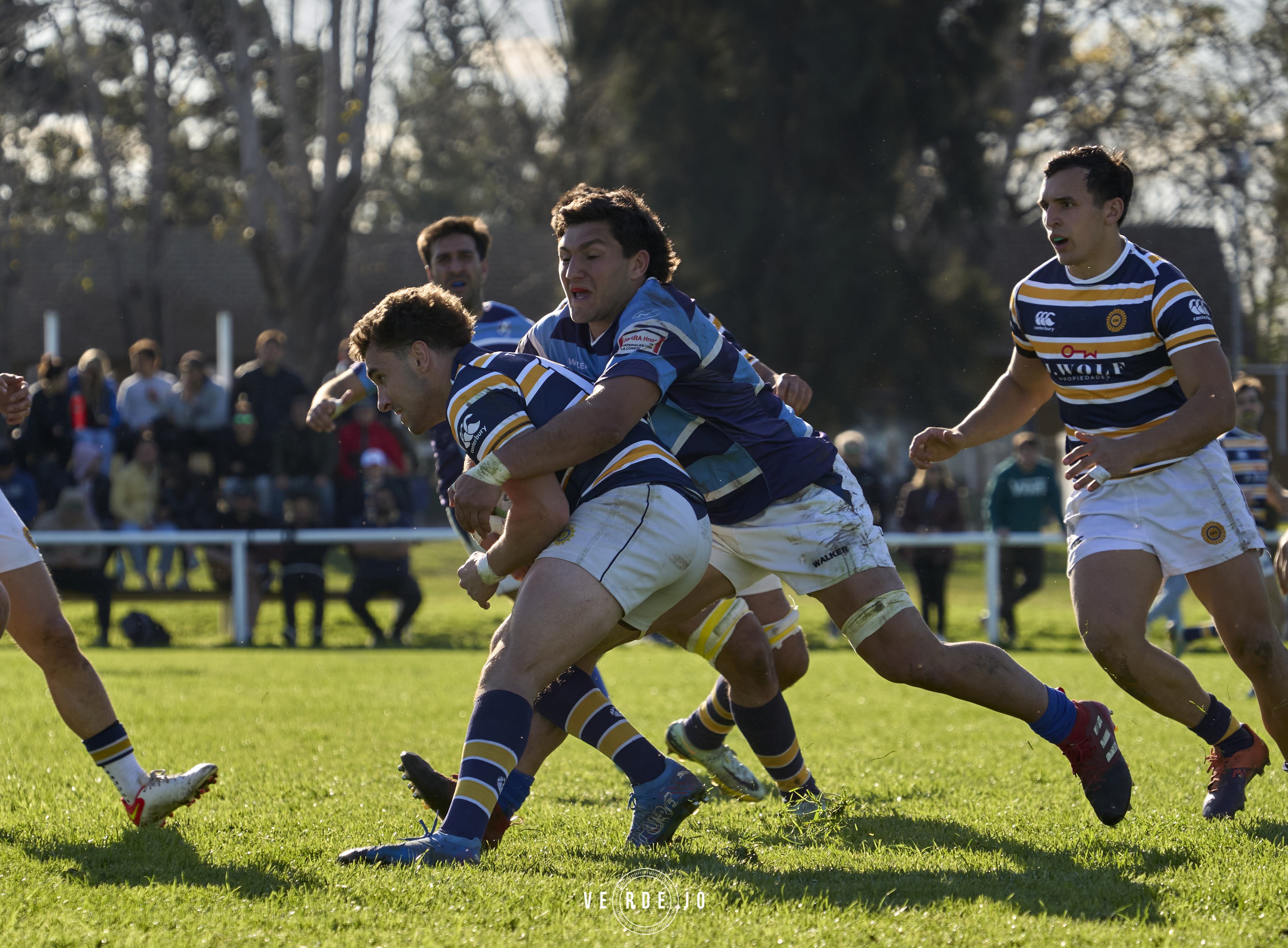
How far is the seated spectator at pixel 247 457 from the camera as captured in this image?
13.9m

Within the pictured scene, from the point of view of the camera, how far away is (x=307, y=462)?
45.6 feet

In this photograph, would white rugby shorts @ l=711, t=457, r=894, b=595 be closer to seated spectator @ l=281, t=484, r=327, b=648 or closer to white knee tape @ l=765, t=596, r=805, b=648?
white knee tape @ l=765, t=596, r=805, b=648

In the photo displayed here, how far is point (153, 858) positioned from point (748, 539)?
2096 mm

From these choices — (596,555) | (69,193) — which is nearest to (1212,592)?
(596,555)

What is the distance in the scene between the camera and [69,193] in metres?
32.2

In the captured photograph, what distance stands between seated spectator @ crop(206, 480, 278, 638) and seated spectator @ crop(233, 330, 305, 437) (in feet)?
2.26

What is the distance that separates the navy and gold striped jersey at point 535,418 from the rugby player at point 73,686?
1663 mm

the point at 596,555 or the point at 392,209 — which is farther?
the point at 392,209

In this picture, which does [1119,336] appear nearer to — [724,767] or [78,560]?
[724,767]

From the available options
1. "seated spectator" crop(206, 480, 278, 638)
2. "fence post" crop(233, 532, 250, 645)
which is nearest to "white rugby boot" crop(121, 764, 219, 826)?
"fence post" crop(233, 532, 250, 645)

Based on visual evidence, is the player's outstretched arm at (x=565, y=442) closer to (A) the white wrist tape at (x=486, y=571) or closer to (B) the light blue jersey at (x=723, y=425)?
(A) the white wrist tape at (x=486, y=571)

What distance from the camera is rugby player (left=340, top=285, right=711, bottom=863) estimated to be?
3908 mm

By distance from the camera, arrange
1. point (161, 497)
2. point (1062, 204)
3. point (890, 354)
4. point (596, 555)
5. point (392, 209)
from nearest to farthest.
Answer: point (596, 555)
point (1062, 204)
point (161, 497)
point (890, 354)
point (392, 209)

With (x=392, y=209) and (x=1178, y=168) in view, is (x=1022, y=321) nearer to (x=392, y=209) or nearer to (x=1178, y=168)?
(x=1178, y=168)
